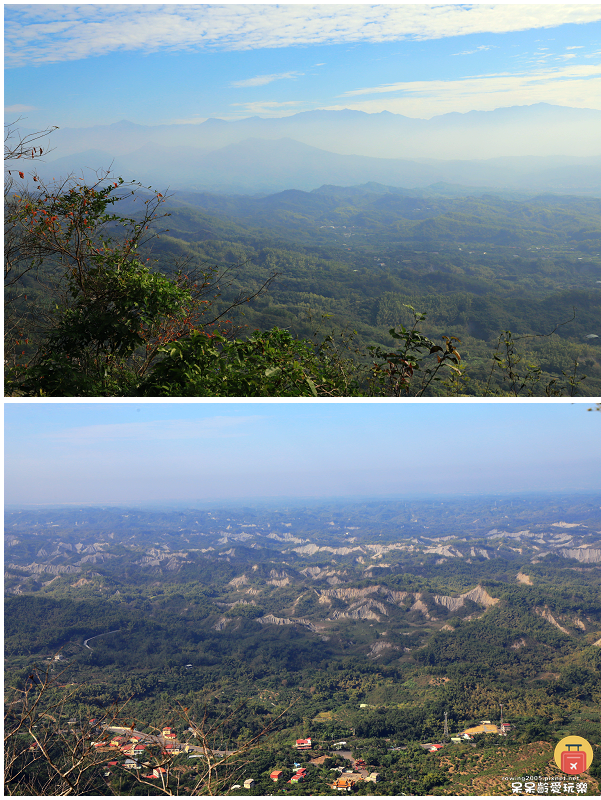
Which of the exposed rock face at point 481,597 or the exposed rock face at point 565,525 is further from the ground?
the exposed rock face at point 565,525

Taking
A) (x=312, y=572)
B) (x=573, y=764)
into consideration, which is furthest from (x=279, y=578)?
(x=573, y=764)

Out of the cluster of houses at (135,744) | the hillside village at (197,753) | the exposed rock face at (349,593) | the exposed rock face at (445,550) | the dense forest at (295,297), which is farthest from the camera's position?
the exposed rock face at (445,550)

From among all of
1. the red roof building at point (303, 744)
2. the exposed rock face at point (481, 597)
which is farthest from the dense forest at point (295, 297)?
the red roof building at point (303, 744)

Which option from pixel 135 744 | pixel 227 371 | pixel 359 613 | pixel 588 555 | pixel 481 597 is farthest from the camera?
pixel 359 613

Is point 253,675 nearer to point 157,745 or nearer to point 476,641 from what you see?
point 157,745

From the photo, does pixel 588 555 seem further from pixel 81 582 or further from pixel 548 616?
pixel 81 582

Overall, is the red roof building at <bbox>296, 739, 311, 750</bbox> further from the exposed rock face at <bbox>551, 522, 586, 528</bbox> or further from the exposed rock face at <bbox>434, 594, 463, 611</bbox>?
the exposed rock face at <bbox>551, 522, 586, 528</bbox>

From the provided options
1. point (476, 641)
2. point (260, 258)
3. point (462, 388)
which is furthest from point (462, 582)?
point (260, 258)

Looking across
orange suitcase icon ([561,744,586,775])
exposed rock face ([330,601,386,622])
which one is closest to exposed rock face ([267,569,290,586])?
exposed rock face ([330,601,386,622])

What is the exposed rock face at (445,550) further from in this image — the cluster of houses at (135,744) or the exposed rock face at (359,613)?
the cluster of houses at (135,744)
